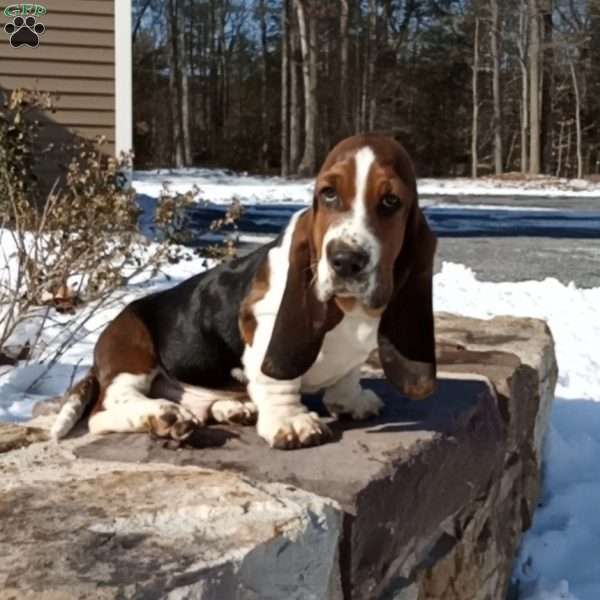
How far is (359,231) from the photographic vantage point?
220 cm

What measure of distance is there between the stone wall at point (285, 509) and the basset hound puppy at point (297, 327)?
0.33 feet

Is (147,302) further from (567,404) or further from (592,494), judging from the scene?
(567,404)

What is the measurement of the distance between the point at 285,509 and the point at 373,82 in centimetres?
3552

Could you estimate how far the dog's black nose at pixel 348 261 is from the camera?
7.18 ft

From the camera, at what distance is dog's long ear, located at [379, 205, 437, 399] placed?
2.44 meters

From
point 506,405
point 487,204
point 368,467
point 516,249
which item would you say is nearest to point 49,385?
point 506,405

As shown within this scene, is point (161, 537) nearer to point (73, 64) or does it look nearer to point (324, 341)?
point (324, 341)

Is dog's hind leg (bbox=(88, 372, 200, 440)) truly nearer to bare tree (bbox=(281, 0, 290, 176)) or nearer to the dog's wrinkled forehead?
the dog's wrinkled forehead

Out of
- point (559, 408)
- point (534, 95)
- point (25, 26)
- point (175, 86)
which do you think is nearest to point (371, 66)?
point (175, 86)

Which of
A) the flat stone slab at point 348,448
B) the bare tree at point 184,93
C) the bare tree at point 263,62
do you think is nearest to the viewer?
the flat stone slab at point 348,448

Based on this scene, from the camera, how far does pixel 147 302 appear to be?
296 centimetres

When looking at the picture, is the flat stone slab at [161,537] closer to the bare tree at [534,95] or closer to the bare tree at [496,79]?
the bare tree at [534,95]

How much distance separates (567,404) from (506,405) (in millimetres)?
1691

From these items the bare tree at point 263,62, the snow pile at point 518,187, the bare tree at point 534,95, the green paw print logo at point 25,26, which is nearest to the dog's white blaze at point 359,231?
the green paw print logo at point 25,26
